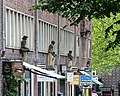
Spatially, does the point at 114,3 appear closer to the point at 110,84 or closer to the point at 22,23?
the point at 22,23

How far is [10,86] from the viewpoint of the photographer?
29.6 metres

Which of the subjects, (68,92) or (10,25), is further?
(68,92)

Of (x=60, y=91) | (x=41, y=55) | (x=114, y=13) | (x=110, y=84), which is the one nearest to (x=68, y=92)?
(x=60, y=91)

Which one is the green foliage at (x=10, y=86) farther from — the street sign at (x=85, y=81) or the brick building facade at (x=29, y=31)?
the street sign at (x=85, y=81)

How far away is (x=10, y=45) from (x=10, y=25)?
0.97 metres

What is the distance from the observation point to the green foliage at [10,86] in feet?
95.6

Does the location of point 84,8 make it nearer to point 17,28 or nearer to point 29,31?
point 17,28

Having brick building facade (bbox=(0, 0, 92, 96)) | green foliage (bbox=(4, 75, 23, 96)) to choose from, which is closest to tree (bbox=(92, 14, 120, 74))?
brick building facade (bbox=(0, 0, 92, 96))

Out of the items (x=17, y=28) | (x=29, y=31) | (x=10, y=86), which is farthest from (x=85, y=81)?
(x=29, y=31)

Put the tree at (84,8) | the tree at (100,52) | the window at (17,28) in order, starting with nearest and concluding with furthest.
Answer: the tree at (84,8) < the window at (17,28) < the tree at (100,52)

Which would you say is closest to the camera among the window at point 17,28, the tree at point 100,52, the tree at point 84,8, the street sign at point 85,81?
the tree at point 84,8

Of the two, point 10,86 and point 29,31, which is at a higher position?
point 29,31


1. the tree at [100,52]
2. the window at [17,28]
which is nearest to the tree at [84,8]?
the window at [17,28]

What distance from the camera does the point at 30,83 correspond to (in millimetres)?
35094
